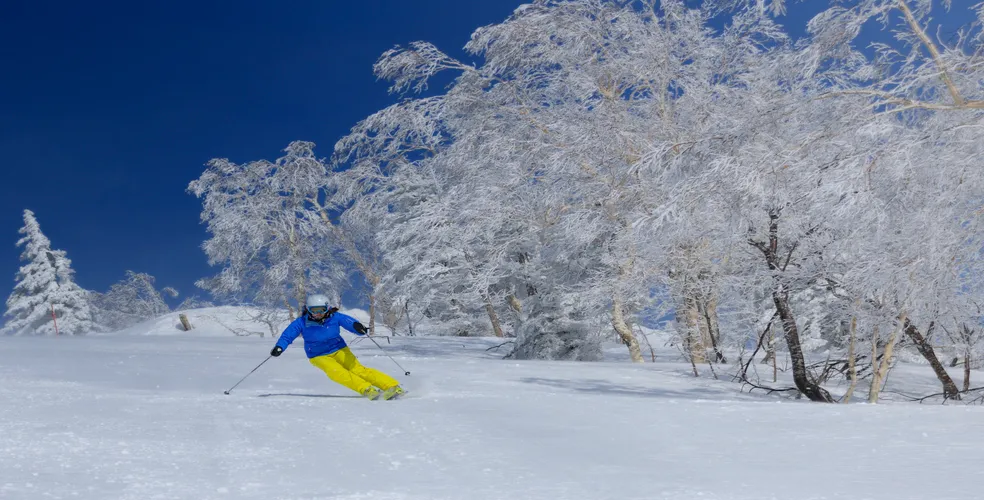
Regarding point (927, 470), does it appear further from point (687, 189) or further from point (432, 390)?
point (432, 390)

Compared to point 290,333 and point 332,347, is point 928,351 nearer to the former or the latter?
point 332,347

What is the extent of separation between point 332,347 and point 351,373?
0.38 meters

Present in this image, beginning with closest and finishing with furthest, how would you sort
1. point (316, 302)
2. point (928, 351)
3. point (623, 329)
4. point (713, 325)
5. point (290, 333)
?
point (290, 333), point (316, 302), point (928, 351), point (713, 325), point (623, 329)

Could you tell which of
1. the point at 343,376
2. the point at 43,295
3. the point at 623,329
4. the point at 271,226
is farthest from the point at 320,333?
the point at 43,295

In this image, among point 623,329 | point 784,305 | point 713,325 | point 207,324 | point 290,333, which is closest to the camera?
point 290,333

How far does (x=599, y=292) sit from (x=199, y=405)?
344 inches

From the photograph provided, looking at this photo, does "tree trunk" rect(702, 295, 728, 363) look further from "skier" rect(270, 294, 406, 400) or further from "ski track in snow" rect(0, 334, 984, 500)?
"skier" rect(270, 294, 406, 400)

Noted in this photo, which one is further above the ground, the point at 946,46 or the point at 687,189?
the point at 946,46

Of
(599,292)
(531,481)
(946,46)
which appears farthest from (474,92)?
(531,481)

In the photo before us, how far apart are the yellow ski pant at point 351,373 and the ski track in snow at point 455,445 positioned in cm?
28

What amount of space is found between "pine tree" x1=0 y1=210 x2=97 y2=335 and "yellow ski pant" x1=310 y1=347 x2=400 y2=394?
3083 cm

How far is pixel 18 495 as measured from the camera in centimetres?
444

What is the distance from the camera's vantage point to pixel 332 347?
9.59 meters

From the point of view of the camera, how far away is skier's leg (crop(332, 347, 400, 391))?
9344mm
